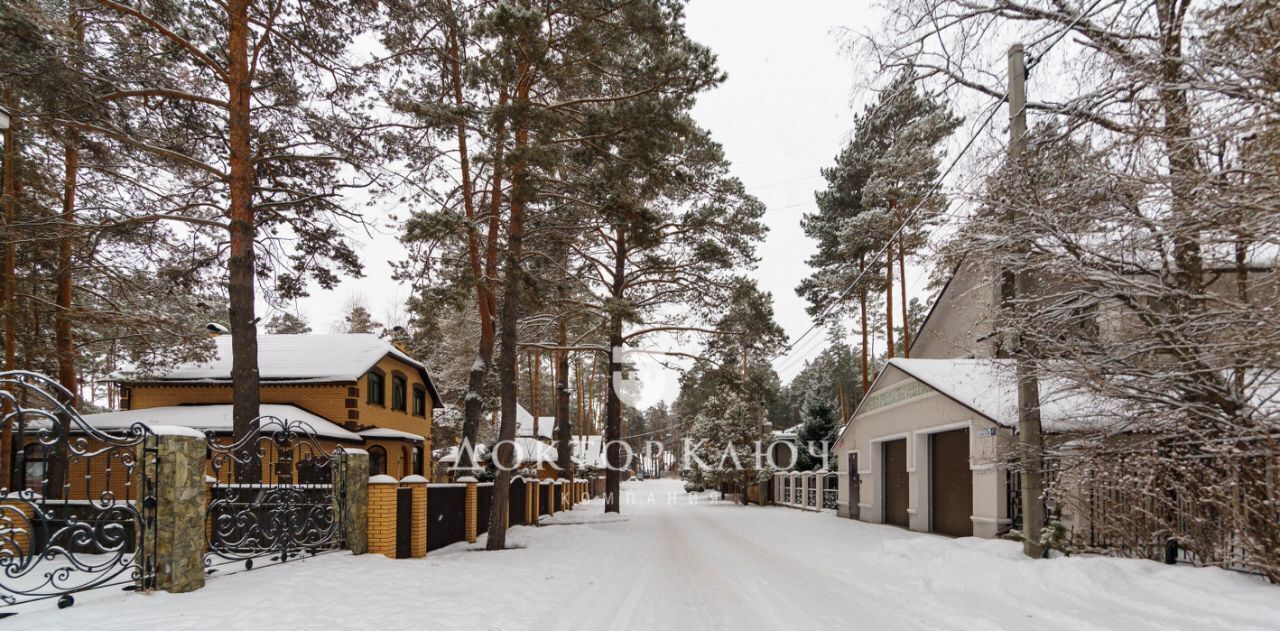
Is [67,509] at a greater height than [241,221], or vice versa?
[241,221]

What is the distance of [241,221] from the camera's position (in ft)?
35.4

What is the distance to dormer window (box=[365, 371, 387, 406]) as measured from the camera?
2127 centimetres

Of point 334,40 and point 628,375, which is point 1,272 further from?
point 628,375

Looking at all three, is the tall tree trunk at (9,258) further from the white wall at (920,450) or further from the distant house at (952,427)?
the white wall at (920,450)

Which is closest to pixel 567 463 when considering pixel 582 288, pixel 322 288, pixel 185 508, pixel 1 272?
pixel 582 288

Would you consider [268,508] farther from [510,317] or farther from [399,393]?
[399,393]

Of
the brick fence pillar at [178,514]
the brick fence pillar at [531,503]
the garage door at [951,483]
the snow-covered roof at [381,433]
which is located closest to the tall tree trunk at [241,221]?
the brick fence pillar at [178,514]

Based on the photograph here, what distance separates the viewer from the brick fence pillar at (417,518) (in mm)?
10609

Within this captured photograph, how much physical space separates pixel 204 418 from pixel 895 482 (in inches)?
754

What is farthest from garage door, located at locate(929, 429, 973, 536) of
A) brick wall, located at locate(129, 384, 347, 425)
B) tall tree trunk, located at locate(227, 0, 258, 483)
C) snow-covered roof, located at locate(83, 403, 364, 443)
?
brick wall, located at locate(129, 384, 347, 425)

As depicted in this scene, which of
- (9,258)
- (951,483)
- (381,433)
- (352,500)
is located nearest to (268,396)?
(381,433)

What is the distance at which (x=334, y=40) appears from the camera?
11602mm

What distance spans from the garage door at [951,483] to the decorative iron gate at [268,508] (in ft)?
38.8

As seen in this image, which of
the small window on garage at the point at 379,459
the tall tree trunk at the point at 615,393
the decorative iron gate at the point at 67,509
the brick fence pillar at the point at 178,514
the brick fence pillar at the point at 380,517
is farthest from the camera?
the small window on garage at the point at 379,459
